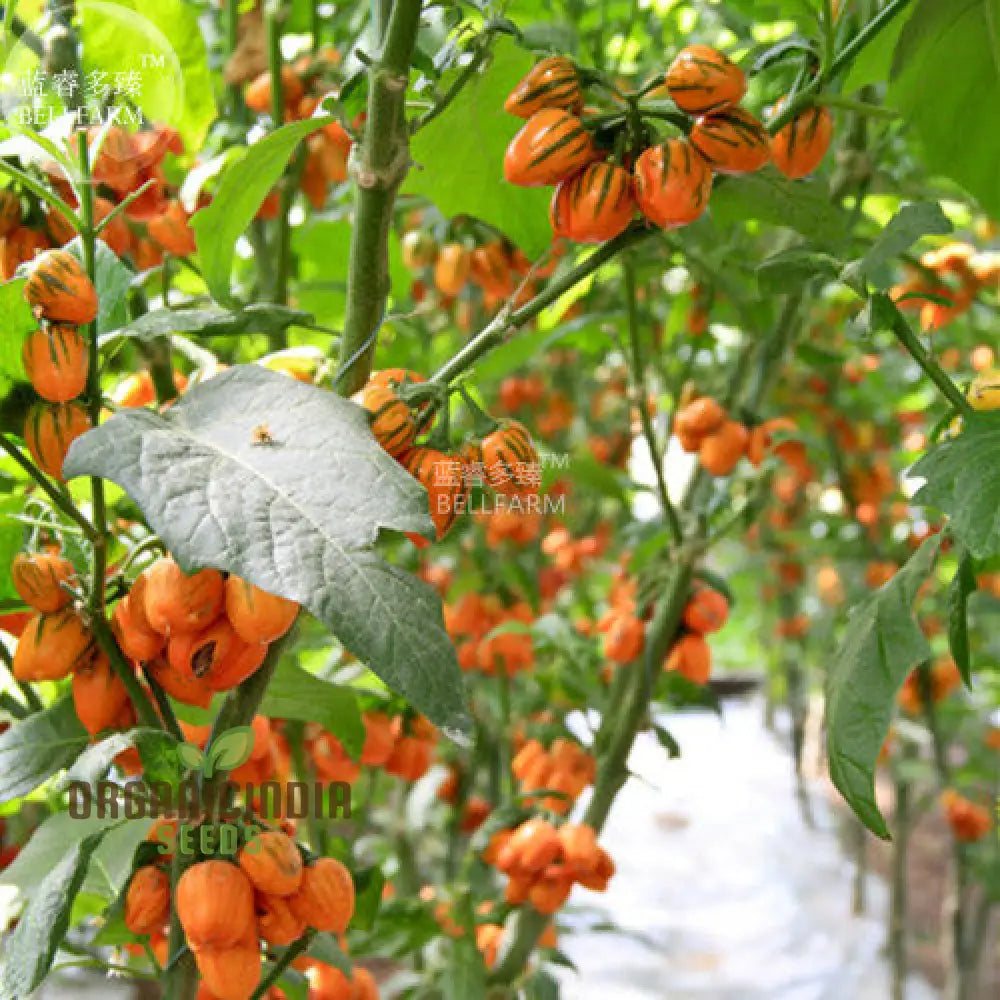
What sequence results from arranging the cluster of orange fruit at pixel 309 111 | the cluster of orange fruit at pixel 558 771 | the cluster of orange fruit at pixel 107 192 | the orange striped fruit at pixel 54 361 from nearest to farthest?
1. the orange striped fruit at pixel 54 361
2. the cluster of orange fruit at pixel 107 192
3. the cluster of orange fruit at pixel 309 111
4. the cluster of orange fruit at pixel 558 771

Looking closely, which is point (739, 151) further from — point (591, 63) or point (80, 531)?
point (591, 63)

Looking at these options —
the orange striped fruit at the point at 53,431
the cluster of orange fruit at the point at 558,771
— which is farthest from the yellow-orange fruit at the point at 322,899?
the cluster of orange fruit at the point at 558,771

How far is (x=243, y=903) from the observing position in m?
0.48

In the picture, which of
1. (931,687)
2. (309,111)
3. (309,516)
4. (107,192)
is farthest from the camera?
(931,687)

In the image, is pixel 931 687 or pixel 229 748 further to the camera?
pixel 931 687

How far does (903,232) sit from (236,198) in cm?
32

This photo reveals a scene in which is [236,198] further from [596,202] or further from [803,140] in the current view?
[803,140]

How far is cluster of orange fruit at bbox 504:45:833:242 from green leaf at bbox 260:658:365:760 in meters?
0.29

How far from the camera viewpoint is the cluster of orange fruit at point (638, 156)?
1.61ft

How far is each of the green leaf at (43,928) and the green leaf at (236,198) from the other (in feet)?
0.94

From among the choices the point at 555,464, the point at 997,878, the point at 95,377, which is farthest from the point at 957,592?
the point at 997,878

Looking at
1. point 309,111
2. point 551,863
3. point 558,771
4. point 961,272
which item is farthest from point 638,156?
point 961,272

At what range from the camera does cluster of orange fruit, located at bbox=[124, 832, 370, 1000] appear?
0.47 m

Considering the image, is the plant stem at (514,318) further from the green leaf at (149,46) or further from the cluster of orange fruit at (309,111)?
the cluster of orange fruit at (309,111)
